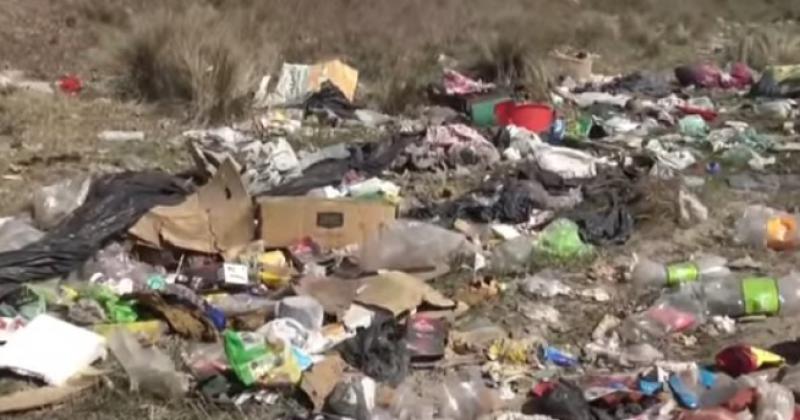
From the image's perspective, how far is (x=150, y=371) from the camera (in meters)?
4.66

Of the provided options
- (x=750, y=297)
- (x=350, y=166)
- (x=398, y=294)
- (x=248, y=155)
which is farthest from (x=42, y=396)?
(x=248, y=155)

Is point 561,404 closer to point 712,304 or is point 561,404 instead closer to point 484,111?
point 712,304

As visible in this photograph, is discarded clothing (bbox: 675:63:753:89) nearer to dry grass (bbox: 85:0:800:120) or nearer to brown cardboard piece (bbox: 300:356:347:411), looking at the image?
dry grass (bbox: 85:0:800:120)

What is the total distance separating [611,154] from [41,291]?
4436 millimetres

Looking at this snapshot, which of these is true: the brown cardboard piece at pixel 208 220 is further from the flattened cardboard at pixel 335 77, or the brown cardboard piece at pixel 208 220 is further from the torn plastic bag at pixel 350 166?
the flattened cardboard at pixel 335 77

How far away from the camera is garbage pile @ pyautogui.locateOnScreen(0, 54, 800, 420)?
4688 millimetres

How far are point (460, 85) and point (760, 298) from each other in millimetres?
5633

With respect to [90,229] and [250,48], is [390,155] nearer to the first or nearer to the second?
[90,229]

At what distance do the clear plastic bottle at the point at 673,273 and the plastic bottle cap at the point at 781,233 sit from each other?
55 cm

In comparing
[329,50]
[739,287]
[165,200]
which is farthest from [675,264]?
[329,50]

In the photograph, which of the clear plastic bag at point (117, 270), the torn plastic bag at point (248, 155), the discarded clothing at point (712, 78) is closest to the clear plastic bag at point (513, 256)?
the torn plastic bag at point (248, 155)

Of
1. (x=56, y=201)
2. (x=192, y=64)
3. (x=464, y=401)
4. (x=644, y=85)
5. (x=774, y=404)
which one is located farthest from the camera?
(x=644, y=85)

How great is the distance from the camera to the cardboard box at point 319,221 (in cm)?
638

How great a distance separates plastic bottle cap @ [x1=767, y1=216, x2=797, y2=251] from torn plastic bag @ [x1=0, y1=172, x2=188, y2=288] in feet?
10.4
